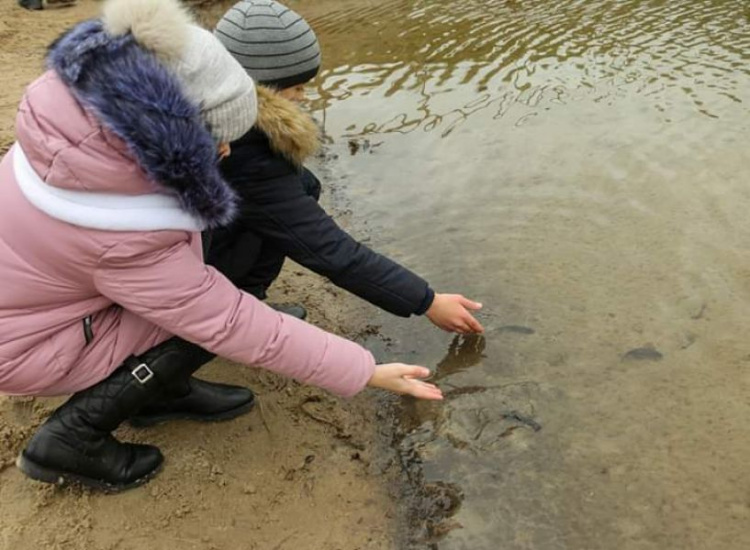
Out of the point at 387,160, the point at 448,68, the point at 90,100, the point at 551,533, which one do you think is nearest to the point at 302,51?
the point at 90,100

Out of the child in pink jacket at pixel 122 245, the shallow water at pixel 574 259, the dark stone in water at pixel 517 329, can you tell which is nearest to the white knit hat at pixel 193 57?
the child in pink jacket at pixel 122 245

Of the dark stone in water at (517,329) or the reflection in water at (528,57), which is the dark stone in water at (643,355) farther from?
the reflection in water at (528,57)

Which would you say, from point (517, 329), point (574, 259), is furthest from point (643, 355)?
point (574, 259)

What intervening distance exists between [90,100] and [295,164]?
75 cm

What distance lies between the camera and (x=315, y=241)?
2270 mm

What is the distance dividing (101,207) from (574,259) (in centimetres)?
231

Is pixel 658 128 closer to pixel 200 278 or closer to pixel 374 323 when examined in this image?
pixel 374 323

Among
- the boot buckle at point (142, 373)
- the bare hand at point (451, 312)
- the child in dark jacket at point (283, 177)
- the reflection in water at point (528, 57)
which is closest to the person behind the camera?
the boot buckle at point (142, 373)

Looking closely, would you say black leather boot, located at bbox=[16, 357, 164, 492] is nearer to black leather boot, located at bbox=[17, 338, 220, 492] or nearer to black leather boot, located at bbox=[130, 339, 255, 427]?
black leather boot, located at bbox=[17, 338, 220, 492]

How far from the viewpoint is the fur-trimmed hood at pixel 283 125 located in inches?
81.8

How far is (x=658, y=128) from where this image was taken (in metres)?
4.54

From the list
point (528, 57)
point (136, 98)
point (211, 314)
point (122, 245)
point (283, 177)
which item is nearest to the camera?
point (136, 98)

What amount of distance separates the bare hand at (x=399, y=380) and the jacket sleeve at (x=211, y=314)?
6 cm

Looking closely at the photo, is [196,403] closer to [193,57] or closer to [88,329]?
[88,329]
